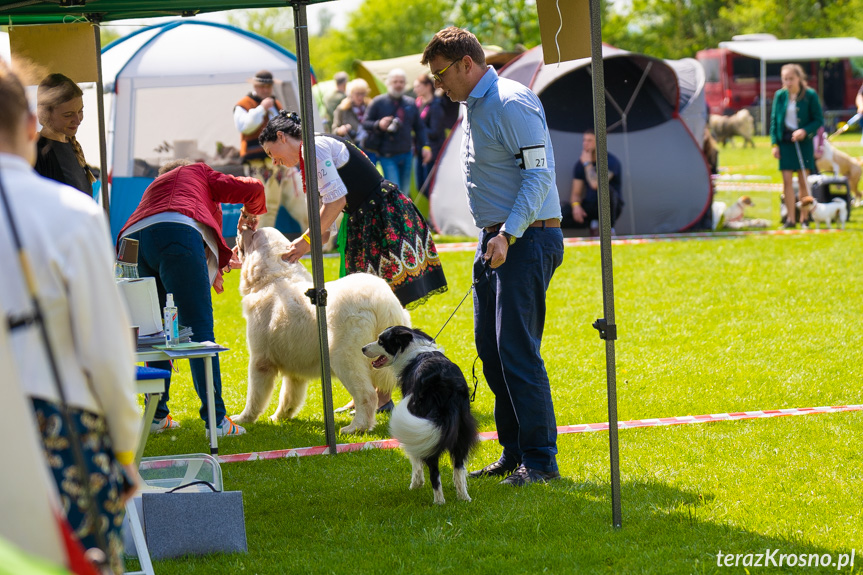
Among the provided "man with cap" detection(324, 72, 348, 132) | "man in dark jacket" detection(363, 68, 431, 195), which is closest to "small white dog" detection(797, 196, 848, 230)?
"man in dark jacket" detection(363, 68, 431, 195)

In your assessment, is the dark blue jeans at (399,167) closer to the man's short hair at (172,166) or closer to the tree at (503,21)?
the man's short hair at (172,166)

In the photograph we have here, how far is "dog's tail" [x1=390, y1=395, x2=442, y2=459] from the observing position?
12.0 ft

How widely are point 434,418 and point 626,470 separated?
103cm

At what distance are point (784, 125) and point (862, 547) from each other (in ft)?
34.1

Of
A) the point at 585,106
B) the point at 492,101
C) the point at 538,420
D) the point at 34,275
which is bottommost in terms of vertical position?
the point at 538,420

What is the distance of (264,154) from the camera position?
38.3 ft

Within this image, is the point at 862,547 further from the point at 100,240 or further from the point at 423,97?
the point at 423,97

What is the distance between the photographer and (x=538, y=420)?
4.04 metres

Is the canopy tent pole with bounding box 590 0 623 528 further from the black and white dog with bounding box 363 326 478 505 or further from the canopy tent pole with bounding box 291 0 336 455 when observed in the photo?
the canopy tent pole with bounding box 291 0 336 455

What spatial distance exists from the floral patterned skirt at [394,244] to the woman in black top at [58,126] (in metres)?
1.52

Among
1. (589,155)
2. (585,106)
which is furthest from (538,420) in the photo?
(585,106)

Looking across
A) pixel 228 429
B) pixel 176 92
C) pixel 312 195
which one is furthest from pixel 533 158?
pixel 176 92

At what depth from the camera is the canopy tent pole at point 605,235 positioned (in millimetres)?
3363

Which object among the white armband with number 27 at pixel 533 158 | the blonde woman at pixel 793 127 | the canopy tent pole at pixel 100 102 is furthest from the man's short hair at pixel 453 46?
the blonde woman at pixel 793 127
